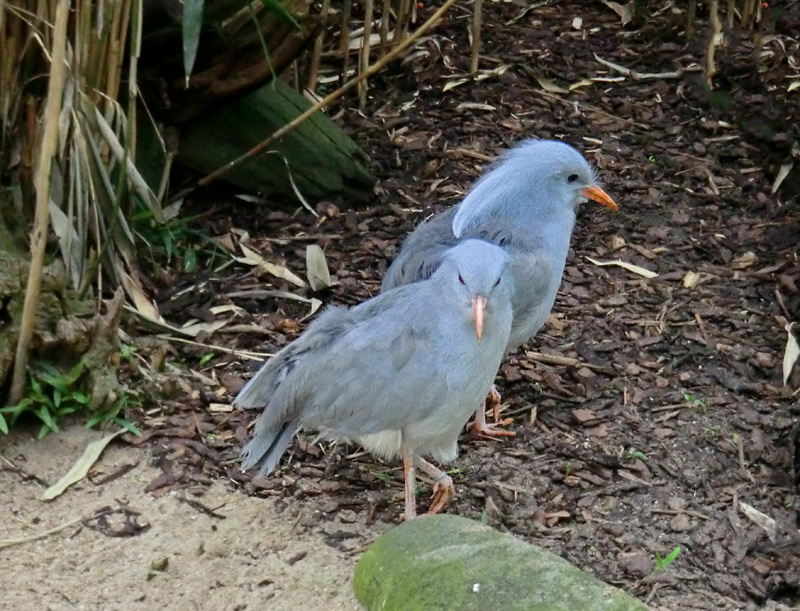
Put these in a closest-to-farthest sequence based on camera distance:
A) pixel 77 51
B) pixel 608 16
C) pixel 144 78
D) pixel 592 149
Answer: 1. pixel 77 51
2. pixel 144 78
3. pixel 592 149
4. pixel 608 16

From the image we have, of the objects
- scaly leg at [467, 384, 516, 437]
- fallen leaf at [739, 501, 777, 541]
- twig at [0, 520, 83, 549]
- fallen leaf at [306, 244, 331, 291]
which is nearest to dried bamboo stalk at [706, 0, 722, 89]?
fallen leaf at [306, 244, 331, 291]

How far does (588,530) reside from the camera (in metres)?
4.11

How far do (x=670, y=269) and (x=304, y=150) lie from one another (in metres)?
2.08

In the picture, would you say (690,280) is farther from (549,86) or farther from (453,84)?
(453,84)

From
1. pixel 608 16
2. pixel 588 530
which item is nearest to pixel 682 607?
pixel 588 530

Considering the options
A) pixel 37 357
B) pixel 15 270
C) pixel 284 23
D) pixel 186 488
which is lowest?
pixel 186 488

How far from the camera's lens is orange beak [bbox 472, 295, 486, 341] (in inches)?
147

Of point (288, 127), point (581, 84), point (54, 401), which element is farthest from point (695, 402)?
point (581, 84)

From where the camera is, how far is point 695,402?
193 inches

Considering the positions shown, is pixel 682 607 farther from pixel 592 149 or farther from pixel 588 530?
pixel 592 149

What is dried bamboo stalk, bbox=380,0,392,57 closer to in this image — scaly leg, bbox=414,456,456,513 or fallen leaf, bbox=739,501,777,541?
scaly leg, bbox=414,456,456,513

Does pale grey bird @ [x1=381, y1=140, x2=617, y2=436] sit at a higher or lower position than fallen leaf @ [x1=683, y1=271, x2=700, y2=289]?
higher

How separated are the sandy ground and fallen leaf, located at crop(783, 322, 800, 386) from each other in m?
2.26

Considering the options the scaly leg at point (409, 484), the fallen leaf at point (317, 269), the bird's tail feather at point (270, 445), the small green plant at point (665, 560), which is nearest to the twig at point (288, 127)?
the fallen leaf at point (317, 269)
